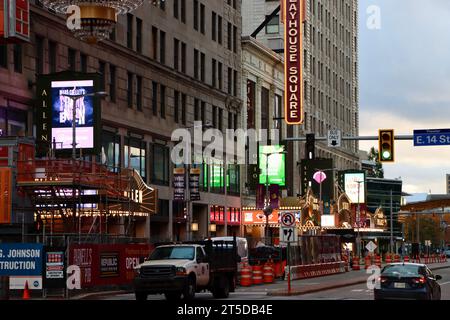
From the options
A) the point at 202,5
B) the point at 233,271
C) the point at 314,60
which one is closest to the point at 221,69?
the point at 202,5

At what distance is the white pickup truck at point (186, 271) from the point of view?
34594mm

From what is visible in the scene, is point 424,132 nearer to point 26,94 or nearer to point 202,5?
point 26,94

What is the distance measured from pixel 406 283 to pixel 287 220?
9172 mm

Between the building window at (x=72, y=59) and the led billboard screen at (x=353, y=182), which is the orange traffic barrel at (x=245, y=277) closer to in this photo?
the building window at (x=72, y=59)

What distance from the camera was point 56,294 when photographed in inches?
1476

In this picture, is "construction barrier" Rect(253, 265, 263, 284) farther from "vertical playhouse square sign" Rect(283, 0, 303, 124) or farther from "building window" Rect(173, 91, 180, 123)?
"vertical playhouse square sign" Rect(283, 0, 303, 124)

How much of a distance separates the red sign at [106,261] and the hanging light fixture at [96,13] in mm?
11851

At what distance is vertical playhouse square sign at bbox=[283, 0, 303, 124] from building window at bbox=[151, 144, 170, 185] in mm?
15831

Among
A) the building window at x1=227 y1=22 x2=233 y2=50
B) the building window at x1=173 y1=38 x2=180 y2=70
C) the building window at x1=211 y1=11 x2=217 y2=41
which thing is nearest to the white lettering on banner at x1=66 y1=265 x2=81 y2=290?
the building window at x1=173 y1=38 x2=180 y2=70

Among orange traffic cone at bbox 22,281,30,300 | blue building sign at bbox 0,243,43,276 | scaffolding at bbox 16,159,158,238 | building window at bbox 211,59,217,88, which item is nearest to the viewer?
orange traffic cone at bbox 22,281,30,300

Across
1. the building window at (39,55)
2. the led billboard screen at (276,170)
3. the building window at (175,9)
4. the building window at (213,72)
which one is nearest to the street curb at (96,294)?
the building window at (39,55)

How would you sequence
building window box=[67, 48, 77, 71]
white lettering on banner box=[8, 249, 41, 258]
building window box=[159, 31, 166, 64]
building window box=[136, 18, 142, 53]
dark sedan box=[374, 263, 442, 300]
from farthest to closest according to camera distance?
building window box=[159, 31, 166, 64], building window box=[136, 18, 142, 53], building window box=[67, 48, 77, 71], white lettering on banner box=[8, 249, 41, 258], dark sedan box=[374, 263, 442, 300]

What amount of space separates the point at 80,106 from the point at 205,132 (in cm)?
2639

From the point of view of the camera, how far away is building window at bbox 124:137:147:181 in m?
63.8
